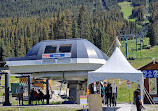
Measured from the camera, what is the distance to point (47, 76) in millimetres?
27344

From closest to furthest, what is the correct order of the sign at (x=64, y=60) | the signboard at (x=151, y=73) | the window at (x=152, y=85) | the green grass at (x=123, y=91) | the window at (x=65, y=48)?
the sign at (x=64, y=60)
the window at (x=65, y=48)
the signboard at (x=151, y=73)
the window at (x=152, y=85)
the green grass at (x=123, y=91)

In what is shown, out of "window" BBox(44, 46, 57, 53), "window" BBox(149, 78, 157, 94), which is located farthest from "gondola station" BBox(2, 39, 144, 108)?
"window" BBox(149, 78, 157, 94)

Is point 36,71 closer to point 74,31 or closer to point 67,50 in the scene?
point 67,50

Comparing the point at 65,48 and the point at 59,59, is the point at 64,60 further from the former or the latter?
the point at 65,48

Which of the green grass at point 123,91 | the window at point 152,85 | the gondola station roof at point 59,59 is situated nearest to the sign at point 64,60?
the gondola station roof at point 59,59

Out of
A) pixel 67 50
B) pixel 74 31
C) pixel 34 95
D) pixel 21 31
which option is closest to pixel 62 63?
pixel 67 50

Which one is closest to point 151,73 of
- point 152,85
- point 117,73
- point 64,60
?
point 152,85

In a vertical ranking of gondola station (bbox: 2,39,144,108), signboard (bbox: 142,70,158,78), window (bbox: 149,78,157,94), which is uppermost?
gondola station (bbox: 2,39,144,108)

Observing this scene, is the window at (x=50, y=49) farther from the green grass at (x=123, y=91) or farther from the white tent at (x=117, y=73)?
the green grass at (x=123, y=91)

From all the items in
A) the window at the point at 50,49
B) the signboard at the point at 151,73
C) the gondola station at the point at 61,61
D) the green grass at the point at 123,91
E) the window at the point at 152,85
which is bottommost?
the green grass at the point at 123,91

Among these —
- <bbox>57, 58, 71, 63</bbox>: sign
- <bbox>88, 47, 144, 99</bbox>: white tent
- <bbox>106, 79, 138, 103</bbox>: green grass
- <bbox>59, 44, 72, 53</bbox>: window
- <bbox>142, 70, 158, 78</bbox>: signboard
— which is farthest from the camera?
<bbox>106, 79, 138, 103</bbox>: green grass

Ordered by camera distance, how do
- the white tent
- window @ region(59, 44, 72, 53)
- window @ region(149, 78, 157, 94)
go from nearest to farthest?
the white tent, window @ region(59, 44, 72, 53), window @ region(149, 78, 157, 94)

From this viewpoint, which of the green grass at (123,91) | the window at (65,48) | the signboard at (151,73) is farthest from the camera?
the green grass at (123,91)

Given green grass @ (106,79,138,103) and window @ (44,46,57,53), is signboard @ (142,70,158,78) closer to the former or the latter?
window @ (44,46,57,53)
